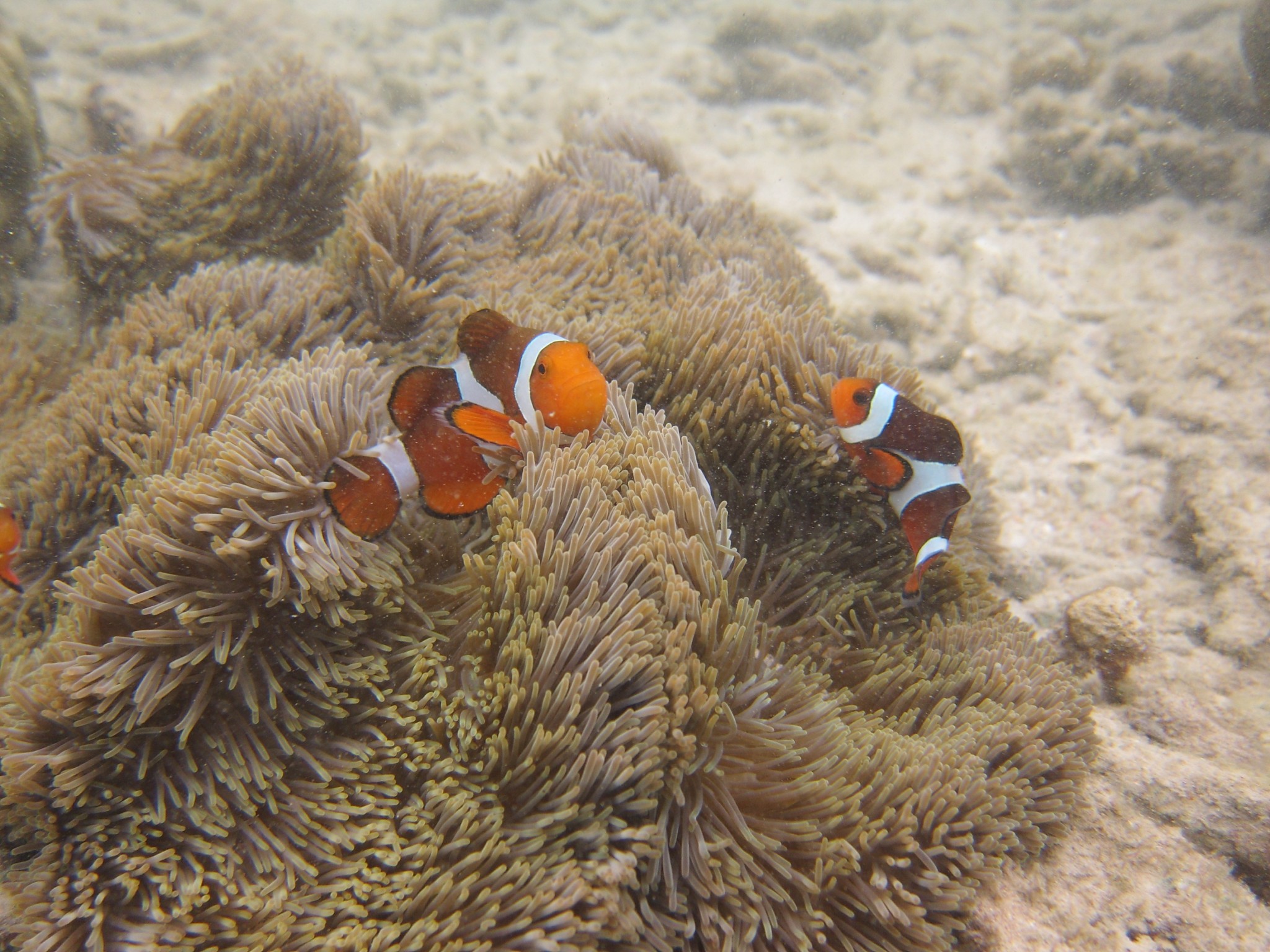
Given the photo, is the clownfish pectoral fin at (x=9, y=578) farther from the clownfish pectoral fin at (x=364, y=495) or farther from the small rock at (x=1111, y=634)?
the small rock at (x=1111, y=634)

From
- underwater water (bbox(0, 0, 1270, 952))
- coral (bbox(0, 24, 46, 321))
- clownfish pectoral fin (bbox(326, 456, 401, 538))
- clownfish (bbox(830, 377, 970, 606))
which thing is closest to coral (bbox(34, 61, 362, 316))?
underwater water (bbox(0, 0, 1270, 952))

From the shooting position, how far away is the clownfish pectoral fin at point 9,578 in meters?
1.71

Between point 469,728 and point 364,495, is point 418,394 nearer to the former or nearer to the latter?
point 364,495

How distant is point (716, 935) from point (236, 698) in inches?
41.1

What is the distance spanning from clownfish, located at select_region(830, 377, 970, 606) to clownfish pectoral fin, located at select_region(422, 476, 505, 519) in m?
0.95

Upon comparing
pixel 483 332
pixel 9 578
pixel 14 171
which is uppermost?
pixel 483 332

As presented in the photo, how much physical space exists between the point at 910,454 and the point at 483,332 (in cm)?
116

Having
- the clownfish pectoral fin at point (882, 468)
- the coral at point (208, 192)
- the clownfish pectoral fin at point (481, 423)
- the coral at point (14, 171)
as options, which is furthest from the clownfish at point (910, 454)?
the coral at point (14, 171)

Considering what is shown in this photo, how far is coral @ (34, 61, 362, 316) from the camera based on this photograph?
9.41 feet

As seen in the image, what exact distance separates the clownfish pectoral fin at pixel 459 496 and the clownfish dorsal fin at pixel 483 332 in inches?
12.5

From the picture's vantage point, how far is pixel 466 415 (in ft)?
4.82

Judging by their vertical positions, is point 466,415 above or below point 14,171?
above

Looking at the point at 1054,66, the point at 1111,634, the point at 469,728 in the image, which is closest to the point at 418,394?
the point at 469,728

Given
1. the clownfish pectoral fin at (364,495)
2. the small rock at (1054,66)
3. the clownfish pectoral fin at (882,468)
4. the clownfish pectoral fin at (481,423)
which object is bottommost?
the clownfish pectoral fin at (882,468)
